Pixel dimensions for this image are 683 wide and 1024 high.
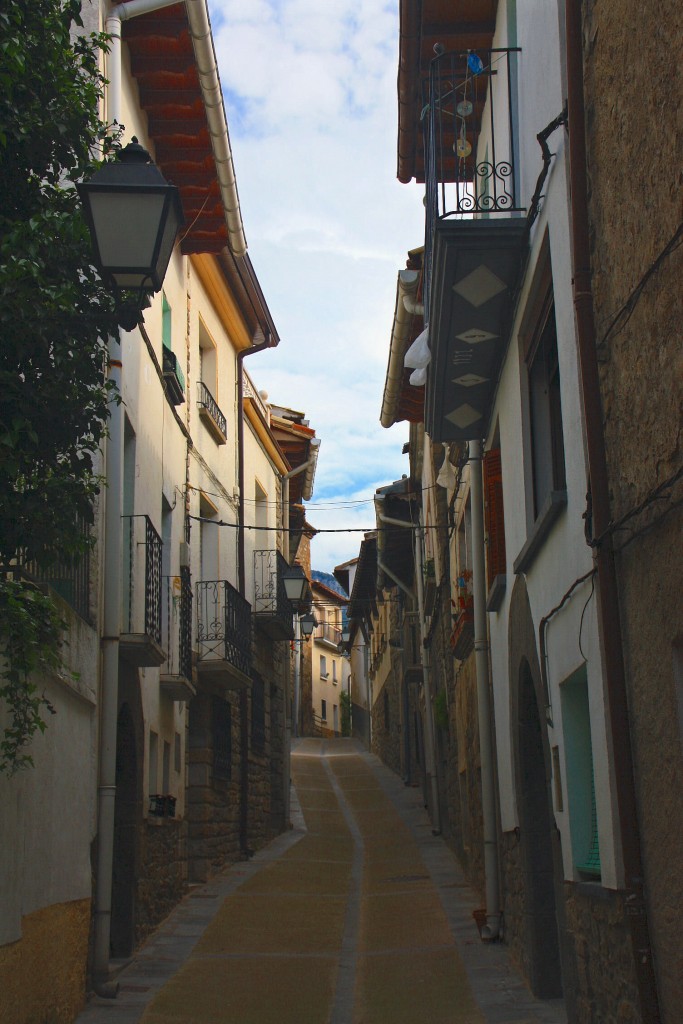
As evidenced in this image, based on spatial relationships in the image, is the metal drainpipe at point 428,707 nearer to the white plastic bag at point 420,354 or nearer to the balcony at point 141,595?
the balcony at point 141,595

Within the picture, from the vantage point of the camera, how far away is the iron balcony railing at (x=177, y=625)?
12820mm

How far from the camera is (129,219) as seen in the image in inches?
210

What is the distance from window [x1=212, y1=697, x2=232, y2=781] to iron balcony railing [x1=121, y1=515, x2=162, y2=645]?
173 inches

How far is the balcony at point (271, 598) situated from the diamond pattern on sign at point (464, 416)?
8801mm

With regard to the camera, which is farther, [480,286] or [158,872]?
[158,872]

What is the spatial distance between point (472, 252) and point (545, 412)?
1.17 meters

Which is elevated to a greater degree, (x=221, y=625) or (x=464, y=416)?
(x=464, y=416)

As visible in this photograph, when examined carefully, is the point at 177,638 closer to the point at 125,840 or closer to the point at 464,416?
the point at 125,840

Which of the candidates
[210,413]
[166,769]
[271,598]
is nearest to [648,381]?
[166,769]

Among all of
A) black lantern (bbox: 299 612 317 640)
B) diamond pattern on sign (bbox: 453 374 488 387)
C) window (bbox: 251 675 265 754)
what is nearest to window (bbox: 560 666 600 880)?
diamond pattern on sign (bbox: 453 374 488 387)

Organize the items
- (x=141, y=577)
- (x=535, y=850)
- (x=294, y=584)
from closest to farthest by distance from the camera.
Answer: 1. (x=535, y=850)
2. (x=141, y=577)
3. (x=294, y=584)

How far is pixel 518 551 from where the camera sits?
8609mm

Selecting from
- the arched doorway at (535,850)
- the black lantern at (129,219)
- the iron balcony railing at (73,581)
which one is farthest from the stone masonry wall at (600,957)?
the iron balcony railing at (73,581)

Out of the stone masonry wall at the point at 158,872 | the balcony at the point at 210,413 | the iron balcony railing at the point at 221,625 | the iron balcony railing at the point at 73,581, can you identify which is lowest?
the stone masonry wall at the point at 158,872
